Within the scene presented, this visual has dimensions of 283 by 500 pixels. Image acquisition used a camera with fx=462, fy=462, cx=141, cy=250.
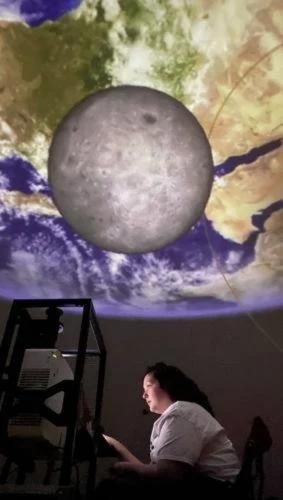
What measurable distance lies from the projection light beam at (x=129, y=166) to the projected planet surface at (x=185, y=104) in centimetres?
140

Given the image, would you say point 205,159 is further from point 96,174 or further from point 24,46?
point 24,46

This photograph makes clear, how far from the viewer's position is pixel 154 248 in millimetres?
1750

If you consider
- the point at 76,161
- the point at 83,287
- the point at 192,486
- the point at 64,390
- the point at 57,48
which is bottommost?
the point at 192,486

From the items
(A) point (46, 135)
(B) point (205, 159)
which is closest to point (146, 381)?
(B) point (205, 159)

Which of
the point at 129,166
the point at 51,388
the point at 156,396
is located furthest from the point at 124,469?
the point at 129,166

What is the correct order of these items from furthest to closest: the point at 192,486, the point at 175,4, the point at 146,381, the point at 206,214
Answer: the point at 206,214 → the point at 175,4 → the point at 146,381 → the point at 192,486

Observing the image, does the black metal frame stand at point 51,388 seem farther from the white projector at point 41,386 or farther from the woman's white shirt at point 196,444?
the woman's white shirt at point 196,444

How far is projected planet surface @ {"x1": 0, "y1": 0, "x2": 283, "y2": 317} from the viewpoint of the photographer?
109 inches

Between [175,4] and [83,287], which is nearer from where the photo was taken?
[175,4]

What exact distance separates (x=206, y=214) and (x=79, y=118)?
1930 mm

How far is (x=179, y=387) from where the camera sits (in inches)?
82.3

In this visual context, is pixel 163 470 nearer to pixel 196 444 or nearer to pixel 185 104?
pixel 196 444

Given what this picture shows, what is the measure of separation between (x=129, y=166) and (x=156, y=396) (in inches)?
45.1

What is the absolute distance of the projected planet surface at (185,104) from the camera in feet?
9.12
